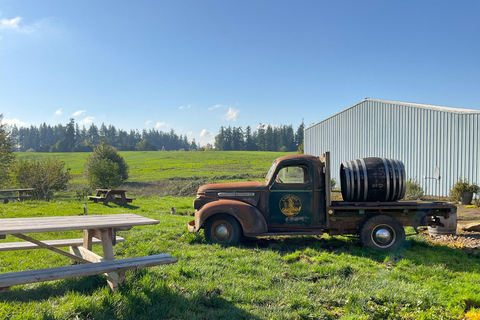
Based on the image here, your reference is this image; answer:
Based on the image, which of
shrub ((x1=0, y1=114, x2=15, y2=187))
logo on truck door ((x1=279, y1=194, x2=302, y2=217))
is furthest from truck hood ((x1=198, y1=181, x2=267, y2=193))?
shrub ((x1=0, y1=114, x2=15, y2=187))

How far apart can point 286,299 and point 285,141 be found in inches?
3404

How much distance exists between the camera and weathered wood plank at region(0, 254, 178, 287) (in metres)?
3.32

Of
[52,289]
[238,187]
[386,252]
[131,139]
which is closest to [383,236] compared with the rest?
[386,252]

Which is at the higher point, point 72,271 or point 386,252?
point 72,271

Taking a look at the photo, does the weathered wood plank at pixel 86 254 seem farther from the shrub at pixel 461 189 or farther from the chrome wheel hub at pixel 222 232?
the shrub at pixel 461 189

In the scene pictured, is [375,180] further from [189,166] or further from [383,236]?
[189,166]

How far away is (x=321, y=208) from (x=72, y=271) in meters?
4.76

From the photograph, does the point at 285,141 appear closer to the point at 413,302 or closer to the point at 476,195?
the point at 476,195

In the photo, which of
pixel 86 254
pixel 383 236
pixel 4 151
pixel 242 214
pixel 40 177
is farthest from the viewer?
pixel 4 151

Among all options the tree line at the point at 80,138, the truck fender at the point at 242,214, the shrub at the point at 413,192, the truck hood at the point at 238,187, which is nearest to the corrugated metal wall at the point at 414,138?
the shrub at the point at 413,192

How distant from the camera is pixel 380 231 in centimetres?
657

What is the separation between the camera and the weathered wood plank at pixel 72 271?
10.9ft

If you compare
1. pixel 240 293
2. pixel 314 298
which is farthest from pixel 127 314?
pixel 314 298

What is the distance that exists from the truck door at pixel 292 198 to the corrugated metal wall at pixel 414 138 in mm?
11285
